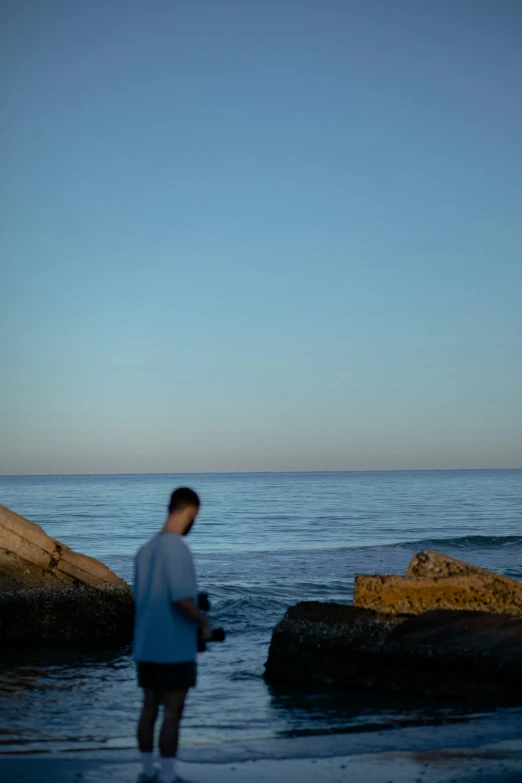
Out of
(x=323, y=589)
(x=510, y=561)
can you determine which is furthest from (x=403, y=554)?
(x=323, y=589)

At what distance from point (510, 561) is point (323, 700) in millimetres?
14029

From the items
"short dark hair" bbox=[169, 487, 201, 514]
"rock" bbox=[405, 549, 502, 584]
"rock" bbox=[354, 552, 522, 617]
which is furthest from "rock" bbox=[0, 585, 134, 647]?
"short dark hair" bbox=[169, 487, 201, 514]

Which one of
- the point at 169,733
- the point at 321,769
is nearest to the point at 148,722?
the point at 169,733

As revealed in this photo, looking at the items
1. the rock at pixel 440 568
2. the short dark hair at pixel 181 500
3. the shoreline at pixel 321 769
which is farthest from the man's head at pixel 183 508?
the rock at pixel 440 568

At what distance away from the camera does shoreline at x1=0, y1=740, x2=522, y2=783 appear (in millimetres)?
4762

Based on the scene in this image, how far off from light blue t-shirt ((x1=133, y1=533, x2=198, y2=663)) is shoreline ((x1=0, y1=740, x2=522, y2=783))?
896mm

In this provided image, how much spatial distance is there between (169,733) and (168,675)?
1.22ft

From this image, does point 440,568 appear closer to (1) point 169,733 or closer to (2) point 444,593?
(2) point 444,593

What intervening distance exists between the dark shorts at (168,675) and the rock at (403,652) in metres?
2.92

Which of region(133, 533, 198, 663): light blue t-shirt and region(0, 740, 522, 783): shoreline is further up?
region(133, 533, 198, 663): light blue t-shirt

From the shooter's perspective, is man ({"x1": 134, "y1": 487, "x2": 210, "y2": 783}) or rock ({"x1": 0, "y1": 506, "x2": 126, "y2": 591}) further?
rock ({"x1": 0, "y1": 506, "x2": 126, "y2": 591})

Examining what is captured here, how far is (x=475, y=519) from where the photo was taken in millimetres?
35406

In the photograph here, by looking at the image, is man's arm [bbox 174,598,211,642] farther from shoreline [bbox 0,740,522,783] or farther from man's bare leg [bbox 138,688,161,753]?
shoreline [bbox 0,740,522,783]

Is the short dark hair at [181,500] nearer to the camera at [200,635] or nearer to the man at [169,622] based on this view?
the man at [169,622]
